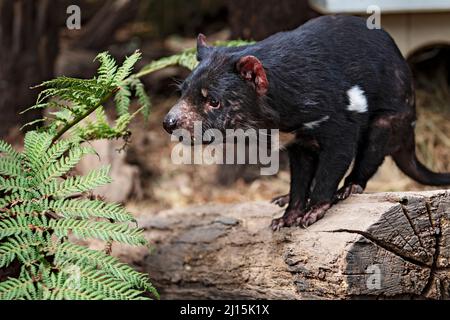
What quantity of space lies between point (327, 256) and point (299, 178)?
0.74 m

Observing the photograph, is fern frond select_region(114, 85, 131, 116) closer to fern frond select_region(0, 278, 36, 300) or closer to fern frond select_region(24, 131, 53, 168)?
fern frond select_region(24, 131, 53, 168)

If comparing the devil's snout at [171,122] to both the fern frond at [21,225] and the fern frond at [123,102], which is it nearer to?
the fern frond at [123,102]

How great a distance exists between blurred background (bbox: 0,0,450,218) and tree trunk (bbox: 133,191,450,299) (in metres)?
1.71

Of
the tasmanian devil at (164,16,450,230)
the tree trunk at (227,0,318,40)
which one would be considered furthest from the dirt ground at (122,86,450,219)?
the tasmanian devil at (164,16,450,230)

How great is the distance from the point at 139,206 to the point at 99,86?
2963 millimetres

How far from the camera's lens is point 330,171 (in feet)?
12.7

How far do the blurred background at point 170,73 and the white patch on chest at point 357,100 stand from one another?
2.21m

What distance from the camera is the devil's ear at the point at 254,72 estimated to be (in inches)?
144

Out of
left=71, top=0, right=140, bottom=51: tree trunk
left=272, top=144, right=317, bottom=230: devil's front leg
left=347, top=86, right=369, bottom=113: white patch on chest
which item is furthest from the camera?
left=71, top=0, right=140, bottom=51: tree trunk

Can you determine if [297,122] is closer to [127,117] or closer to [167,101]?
[127,117]

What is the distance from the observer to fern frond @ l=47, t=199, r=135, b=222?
327 cm

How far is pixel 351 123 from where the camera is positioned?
3914 millimetres

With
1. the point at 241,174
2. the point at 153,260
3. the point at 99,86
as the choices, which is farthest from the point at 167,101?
the point at 99,86

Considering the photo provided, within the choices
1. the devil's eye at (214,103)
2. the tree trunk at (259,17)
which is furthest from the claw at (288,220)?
the tree trunk at (259,17)
